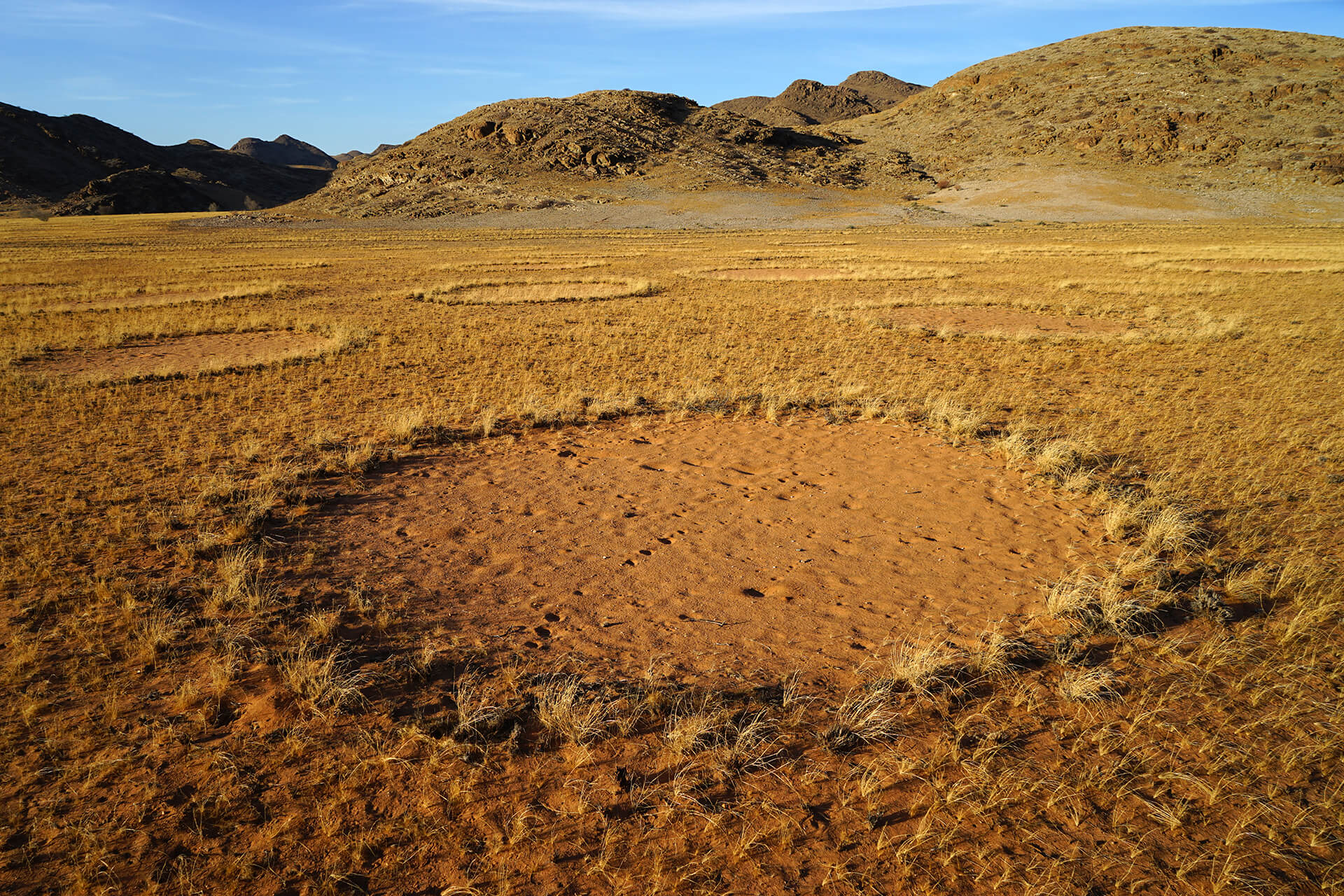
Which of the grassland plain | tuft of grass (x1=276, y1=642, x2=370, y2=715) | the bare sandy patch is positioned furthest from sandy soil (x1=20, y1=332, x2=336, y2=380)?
the bare sandy patch

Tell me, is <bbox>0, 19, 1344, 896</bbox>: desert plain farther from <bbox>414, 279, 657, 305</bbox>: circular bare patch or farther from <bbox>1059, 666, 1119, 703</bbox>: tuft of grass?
<bbox>414, 279, 657, 305</bbox>: circular bare patch

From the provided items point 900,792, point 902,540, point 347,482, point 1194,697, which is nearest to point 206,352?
point 347,482

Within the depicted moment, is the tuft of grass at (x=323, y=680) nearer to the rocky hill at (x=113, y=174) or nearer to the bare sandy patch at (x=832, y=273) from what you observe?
the bare sandy patch at (x=832, y=273)

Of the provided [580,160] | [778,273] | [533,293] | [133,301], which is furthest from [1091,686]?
[580,160]

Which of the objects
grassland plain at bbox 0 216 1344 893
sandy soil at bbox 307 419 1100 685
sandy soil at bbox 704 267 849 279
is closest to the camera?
grassland plain at bbox 0 216 1344 893

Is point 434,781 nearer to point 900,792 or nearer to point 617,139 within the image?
point 900,792

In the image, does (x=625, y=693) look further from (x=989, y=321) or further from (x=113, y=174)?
(x=113, y=174)

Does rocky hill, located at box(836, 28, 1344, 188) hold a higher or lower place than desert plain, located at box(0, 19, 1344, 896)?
higher
